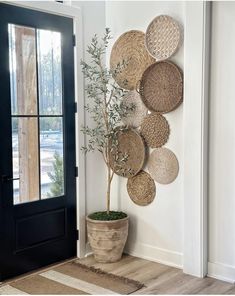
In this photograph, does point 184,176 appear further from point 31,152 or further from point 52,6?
point 52,6

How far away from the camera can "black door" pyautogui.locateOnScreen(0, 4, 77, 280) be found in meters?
3.62

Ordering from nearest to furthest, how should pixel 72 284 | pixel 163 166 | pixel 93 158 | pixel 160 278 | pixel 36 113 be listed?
pixel 72 284
pixel 160 278
pixel 36 113
pixel 163 166
pixel 93 158

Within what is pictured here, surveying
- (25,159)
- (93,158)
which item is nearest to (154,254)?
(93,158)

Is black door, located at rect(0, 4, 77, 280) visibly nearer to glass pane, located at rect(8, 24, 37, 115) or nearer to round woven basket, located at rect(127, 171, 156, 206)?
glass pane, located at rect(8, 24, 37, 115)

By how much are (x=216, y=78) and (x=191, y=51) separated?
33cm

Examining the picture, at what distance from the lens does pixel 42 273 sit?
385 cm

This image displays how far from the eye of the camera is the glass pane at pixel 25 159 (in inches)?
146

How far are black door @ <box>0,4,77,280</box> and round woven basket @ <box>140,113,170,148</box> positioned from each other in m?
0.74

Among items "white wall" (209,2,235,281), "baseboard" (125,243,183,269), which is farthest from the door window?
"white wall" (209,2,235,281)

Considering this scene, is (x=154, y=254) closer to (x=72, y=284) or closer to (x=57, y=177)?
(x=72, y=284)

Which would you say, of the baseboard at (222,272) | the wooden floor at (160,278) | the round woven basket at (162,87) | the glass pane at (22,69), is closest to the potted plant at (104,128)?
the wooden floor at (160,278)

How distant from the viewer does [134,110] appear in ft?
13.8

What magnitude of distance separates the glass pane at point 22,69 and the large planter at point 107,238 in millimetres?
1267

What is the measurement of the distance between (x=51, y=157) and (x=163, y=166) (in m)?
1.10
